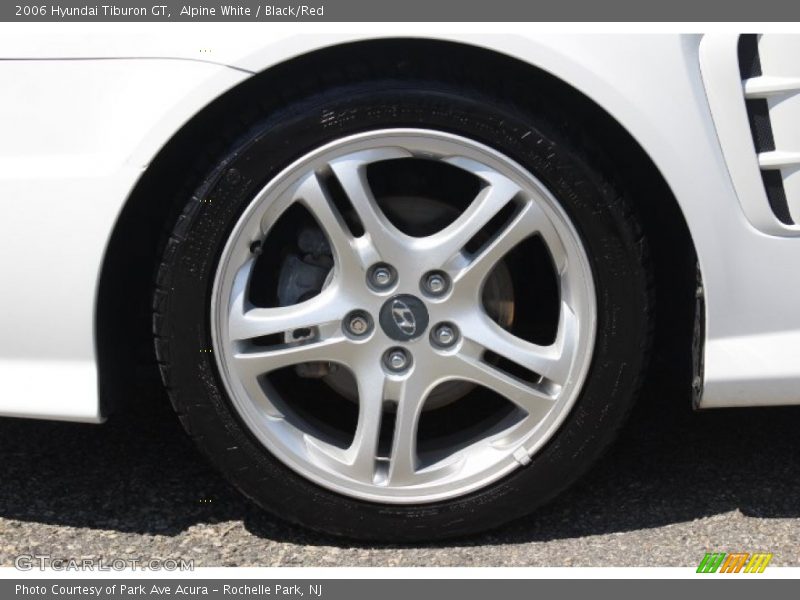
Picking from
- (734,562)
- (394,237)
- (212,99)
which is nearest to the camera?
(212,99)

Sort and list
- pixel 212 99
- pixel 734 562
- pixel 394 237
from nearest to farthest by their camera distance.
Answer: pixel 212 99, pixel 394 237, pixel 734 562

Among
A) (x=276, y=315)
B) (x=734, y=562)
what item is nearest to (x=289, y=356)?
(x=276, y=315)

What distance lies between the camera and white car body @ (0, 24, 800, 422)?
2.06 m

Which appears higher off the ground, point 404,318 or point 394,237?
point 394,237

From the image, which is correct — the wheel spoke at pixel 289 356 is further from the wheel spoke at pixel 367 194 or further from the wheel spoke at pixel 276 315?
the wheel spoke at pixel 367 194

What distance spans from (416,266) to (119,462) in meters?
0.95

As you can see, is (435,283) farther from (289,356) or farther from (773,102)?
(773,102)

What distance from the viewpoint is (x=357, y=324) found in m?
2.24

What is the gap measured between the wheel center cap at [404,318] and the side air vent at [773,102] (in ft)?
2.23

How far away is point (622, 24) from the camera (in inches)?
81.6

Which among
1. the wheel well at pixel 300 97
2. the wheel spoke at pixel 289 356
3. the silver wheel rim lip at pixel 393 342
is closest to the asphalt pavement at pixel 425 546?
the silver wheel rim lip at pixel 393 342

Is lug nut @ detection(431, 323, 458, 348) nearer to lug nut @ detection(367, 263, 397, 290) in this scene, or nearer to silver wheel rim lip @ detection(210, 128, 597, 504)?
silver wheel rim lip @ detection(210, 128, 597, 504)

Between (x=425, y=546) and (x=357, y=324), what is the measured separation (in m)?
0.50

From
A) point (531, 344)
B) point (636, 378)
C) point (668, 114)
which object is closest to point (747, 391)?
point (636, 378)
